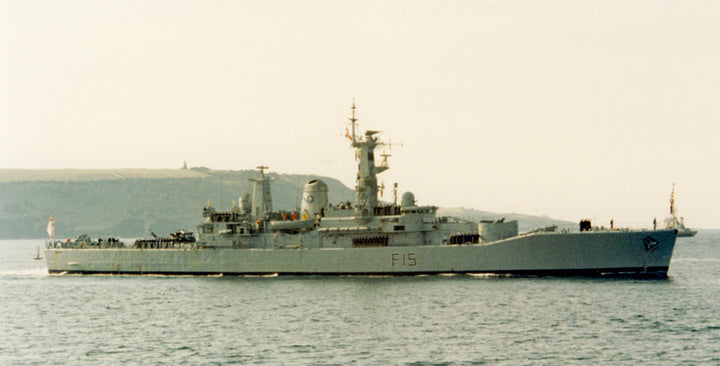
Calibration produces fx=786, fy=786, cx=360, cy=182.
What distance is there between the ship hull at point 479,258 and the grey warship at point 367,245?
0.06 metres

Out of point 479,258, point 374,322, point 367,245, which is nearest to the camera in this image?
point 374,322

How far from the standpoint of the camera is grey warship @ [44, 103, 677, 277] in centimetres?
4747

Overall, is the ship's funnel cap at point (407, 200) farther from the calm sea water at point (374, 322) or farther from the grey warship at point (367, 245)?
the calm sea water at point (374, 322)

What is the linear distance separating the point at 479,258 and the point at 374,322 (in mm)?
16253

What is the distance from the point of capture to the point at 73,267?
64875 mm

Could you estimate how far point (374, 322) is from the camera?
A: 113ft

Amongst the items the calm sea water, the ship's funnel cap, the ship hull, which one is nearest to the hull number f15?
the ship hull

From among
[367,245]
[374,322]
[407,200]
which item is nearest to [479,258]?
[407,200]

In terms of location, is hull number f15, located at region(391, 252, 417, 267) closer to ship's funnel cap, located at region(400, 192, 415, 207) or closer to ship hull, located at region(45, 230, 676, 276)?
ship hull, located at region(45, 230, 676, 276)

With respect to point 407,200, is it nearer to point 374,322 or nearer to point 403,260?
point 403,260

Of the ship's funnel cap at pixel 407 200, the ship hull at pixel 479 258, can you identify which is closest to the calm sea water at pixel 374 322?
the ship hull at pixel 479 258

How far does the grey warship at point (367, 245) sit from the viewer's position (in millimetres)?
47469

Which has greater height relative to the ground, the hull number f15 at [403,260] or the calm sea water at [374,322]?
the hull number f15 at [403,260]

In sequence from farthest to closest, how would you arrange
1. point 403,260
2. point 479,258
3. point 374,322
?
point 403,260, point 479,258, point 374,322
